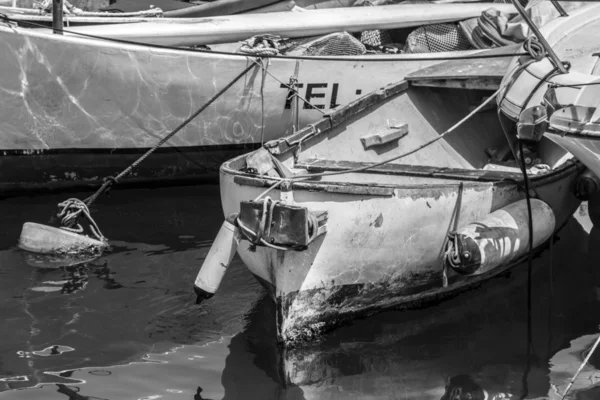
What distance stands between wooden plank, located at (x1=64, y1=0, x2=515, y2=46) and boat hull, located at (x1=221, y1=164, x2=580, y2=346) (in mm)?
3495

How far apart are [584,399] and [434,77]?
395 centimetres

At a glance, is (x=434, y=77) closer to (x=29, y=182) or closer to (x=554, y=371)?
(x=554, y=371)

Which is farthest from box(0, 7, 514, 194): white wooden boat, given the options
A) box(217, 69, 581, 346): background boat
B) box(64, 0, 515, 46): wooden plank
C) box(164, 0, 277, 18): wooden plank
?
box(217, 69, 581, 346): background boat

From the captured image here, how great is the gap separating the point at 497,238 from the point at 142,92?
4.47 m

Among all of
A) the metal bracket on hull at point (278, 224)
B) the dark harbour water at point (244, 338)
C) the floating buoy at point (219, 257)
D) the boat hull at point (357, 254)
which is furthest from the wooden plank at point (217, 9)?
the metal bracket on hull at point (278, 224)

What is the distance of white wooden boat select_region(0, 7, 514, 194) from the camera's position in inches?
340

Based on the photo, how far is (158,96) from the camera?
29.7 feet

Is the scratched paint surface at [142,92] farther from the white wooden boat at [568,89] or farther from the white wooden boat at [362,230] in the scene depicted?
the white wooden boat at [568,89]

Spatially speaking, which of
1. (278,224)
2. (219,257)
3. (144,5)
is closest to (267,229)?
(278,224)

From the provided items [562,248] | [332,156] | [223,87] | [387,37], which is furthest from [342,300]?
[387,37]

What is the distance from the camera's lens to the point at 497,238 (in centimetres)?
608

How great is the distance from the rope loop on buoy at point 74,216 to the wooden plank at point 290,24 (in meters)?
2.15

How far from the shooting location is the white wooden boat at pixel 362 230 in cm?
556

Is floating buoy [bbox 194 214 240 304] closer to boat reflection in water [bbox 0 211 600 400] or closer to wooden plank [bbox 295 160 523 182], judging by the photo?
boat reflection in water [bbox 0 211 600 400]
